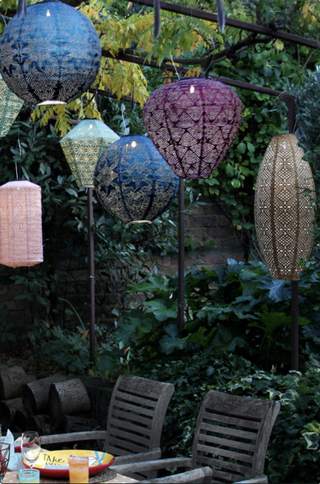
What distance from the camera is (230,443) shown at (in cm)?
246

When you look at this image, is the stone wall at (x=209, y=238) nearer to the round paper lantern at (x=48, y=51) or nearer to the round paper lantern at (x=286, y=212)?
the round paper lantern at (x=286, y=212)

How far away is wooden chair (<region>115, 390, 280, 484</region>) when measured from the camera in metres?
2.29

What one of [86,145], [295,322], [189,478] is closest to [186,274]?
[86,145]

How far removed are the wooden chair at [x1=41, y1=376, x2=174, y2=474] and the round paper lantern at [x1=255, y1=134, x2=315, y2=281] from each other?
0.79 metres

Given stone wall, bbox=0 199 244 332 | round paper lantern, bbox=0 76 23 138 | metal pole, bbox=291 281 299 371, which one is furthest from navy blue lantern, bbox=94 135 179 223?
stone wall, bbox=0 199 244 332

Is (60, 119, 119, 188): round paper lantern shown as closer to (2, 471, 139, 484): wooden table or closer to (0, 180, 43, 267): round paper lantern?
(0, 180, 43, 267): round paper lantern

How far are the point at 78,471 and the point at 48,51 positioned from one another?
1419mm

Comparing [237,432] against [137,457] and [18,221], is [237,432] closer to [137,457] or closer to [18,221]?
[137,457]

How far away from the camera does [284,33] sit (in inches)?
109

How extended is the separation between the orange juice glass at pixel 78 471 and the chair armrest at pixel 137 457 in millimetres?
526

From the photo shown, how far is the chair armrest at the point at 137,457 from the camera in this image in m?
2.60

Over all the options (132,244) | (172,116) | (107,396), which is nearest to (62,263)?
(132,244)

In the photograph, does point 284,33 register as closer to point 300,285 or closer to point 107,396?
point 300,285

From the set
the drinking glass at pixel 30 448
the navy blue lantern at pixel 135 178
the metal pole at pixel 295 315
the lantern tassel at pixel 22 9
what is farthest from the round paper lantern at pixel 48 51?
the metal pole at pixel 295 315
